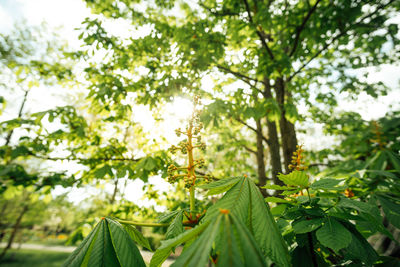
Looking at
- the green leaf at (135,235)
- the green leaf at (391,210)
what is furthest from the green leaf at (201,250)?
the green leaf at (391,210)

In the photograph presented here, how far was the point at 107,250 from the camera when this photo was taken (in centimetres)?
82

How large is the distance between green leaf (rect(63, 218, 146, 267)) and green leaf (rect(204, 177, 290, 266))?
371 mm

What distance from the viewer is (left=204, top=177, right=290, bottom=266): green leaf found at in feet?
2.32

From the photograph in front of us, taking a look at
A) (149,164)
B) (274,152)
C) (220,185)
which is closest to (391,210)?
(220,185)

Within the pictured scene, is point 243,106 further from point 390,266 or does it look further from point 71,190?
point 71,190

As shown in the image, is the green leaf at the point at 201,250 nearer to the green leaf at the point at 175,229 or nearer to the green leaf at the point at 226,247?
→ the green leaf at the point at 226,247

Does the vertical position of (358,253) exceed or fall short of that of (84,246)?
it falls short

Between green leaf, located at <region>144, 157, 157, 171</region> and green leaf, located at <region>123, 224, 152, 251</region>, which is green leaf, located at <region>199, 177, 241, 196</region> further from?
green leaf, located at <region>144, 157, 157, 171</region>

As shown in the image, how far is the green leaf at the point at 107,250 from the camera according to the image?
78 cm

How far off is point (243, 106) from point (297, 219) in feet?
8.51

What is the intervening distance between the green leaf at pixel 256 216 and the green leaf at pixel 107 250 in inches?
14.6

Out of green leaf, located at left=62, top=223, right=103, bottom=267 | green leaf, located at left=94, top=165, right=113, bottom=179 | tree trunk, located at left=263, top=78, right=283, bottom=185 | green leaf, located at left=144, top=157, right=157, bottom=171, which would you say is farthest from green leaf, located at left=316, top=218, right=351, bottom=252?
green leaf, located at left=94, top=165, right=113, bottom=179

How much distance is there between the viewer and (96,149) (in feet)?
13.1

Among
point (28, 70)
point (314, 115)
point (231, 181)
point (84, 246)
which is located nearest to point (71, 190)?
point (28, 70)
